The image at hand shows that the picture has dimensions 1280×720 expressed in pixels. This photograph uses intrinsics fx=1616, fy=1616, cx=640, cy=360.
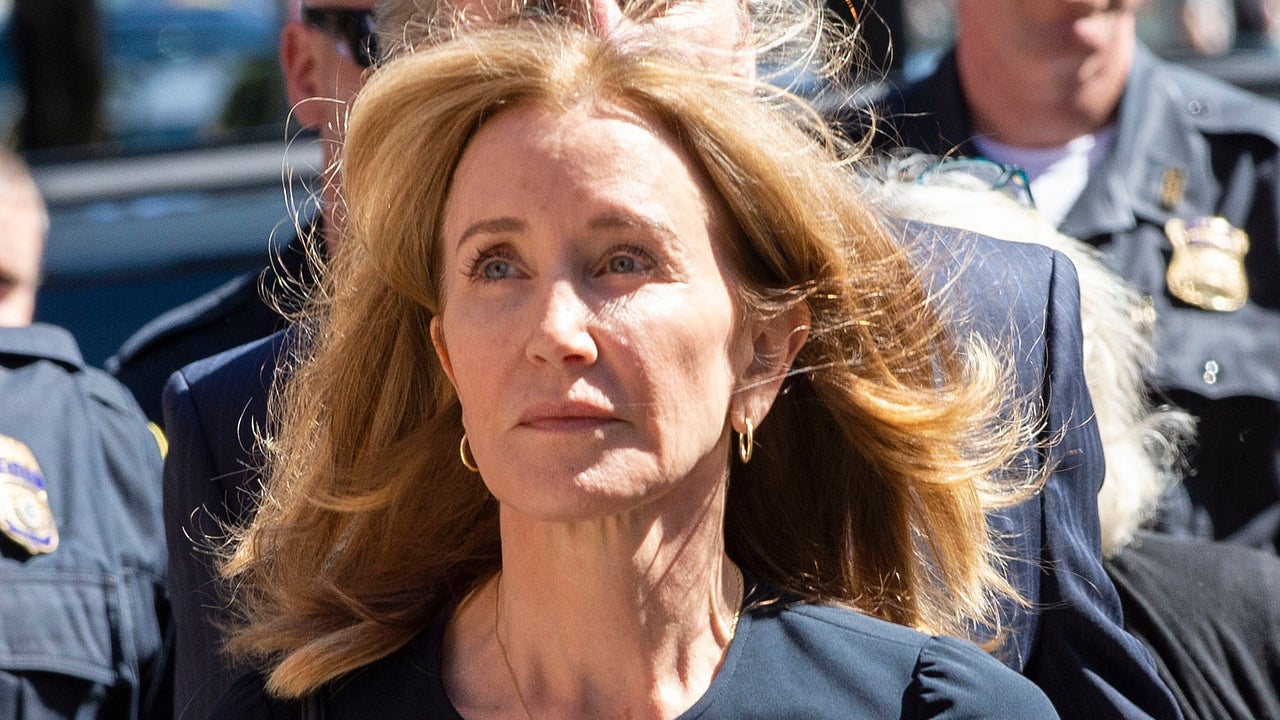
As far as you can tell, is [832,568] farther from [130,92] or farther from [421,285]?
[130,92]

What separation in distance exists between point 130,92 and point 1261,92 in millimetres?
3213

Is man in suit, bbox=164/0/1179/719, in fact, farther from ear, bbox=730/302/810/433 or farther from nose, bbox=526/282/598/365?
nose, bbox=526/282/598/365

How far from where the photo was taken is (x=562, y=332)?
1451 mm

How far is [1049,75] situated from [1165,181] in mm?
321

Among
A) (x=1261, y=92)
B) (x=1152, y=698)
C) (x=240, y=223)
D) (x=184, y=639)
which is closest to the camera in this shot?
(x=1152, y=698)

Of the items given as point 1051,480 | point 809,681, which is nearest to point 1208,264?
point 1051,480

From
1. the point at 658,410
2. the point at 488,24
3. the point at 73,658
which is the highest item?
the point at 488,24

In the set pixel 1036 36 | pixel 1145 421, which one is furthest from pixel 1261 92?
pixel 1145 421

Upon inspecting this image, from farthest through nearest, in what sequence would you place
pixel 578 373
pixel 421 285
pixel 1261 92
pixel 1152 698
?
pixel 1261 92, pixel 1152 698, pixel 421 285, pixel 578 373

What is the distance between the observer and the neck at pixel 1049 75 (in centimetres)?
335

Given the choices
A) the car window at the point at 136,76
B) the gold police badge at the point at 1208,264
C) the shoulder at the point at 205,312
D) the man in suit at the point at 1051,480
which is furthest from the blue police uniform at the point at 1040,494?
the car window at the point at 136,76

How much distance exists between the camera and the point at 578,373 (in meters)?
1.46

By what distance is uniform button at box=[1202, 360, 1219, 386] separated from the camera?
121 inches

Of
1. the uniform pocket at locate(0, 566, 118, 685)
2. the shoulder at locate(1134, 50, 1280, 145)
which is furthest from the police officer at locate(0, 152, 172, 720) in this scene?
the shoulder at locate(1134, 50, 1280, 145)
